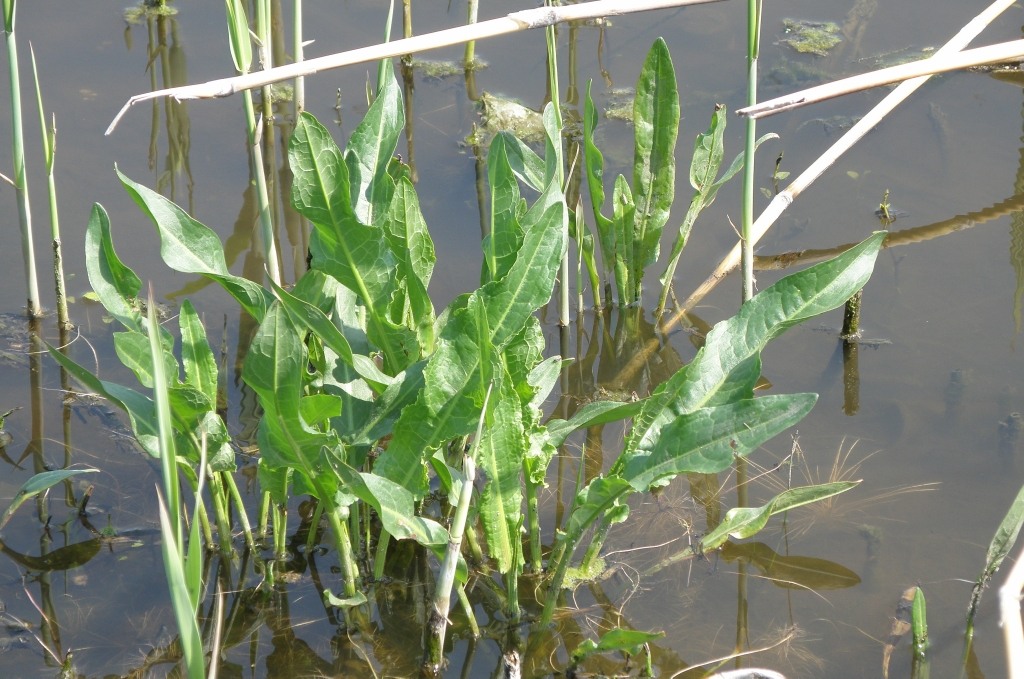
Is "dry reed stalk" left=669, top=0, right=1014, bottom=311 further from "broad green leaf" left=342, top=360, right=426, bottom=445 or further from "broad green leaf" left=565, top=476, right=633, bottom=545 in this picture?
"broad green leaf" left=342, top=360, right=426, bottom=445

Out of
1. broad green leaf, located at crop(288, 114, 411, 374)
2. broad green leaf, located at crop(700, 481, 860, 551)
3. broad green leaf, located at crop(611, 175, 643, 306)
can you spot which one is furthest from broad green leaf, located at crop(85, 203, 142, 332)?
broad green leaf, located at crop(611, 175, 643, 306)

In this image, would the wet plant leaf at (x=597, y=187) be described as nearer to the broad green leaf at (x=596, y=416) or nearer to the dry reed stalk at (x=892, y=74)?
the broad green leaf at (x=596, y=416)

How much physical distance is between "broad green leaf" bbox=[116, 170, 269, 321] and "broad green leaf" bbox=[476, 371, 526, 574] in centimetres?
60

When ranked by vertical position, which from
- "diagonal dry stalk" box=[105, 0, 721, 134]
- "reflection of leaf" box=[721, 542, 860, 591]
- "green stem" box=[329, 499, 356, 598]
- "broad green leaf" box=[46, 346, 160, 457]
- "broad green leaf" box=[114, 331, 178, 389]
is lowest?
"reflection of leaf" box=[721, 542, 860, 591]

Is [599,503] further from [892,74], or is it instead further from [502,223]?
[892,74]

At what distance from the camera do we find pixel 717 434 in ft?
6.94

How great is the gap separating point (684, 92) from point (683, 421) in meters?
2.63

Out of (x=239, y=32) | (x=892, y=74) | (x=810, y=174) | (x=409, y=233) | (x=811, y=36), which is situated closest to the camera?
(x=892, y=74)

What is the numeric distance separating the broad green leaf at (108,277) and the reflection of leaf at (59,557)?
2.14ft

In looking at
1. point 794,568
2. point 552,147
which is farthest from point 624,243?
point 794,568

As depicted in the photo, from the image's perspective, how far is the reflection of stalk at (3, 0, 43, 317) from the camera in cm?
293

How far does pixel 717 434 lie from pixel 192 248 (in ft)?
4.02

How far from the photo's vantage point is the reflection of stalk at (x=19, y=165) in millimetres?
→ 2926

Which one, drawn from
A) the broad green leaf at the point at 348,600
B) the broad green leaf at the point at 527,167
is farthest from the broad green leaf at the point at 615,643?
the broad green leaf at the point at 527,167
